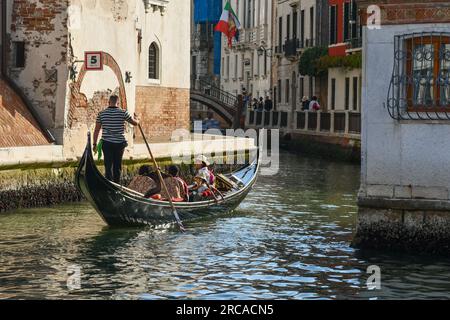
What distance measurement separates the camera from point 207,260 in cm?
1174

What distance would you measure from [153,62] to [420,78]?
620 inches

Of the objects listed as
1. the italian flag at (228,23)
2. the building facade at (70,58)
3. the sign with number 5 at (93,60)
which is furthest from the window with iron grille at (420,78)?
the italian flag at (228,23)

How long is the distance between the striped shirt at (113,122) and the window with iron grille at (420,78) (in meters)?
4.49

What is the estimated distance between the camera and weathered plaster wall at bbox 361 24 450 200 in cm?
1140

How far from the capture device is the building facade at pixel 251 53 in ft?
163

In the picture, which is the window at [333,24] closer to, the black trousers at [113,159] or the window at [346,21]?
the window at [346,21]

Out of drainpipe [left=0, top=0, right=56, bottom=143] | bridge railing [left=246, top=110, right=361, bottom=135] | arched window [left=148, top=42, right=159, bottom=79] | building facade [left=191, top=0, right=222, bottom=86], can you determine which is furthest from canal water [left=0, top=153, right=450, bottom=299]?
building facade [left=191, top=0, right=222, bottom=86]

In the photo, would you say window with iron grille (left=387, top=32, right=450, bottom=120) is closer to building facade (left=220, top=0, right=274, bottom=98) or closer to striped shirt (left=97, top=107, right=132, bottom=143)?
striped shirt (left=97, top=107, right=132, bottom=143)

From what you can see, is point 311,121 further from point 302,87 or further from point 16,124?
point 16,124

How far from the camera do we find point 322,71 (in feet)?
127

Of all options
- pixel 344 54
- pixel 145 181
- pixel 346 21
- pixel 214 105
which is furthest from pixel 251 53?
pixel 145 181

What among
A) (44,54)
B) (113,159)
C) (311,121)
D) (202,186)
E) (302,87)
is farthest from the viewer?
(302,87)

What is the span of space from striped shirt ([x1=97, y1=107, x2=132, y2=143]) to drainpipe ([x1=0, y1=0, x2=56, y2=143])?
9.51ft
